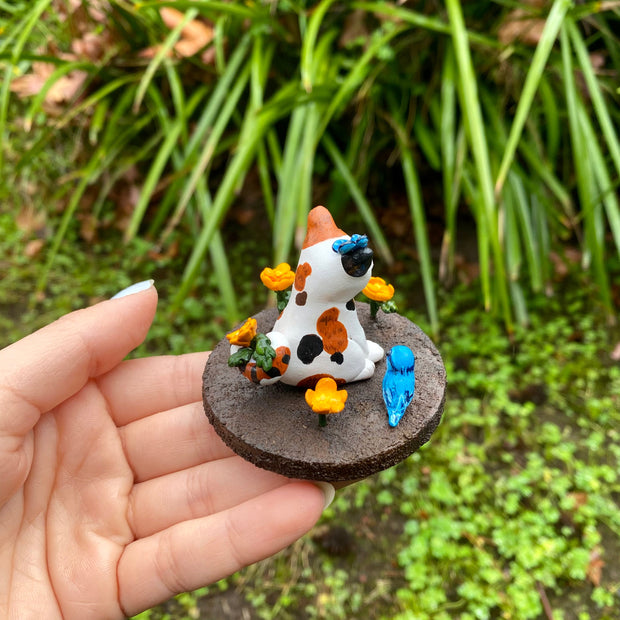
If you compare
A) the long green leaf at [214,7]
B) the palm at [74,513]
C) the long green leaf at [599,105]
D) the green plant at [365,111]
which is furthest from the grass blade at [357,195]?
the palm at [74,513]

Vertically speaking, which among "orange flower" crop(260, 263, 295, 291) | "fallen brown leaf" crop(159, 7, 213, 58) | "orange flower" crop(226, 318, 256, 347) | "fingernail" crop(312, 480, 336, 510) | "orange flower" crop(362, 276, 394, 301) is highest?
"fallen brown leaf" crop(159, 7, 213, 58)

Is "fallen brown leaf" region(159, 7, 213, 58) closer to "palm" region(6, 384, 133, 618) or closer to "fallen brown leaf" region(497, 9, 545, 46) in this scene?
"fallen brown leaf" region(497, 9, 545, 46)

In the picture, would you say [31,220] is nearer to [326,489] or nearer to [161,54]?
[161,54]

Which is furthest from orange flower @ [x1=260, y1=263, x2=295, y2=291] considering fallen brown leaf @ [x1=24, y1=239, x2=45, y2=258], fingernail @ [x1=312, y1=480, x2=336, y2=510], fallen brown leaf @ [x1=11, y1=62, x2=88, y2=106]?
fallen brown leaf @ [x1=24, y1=239, x2=45, y2=258]

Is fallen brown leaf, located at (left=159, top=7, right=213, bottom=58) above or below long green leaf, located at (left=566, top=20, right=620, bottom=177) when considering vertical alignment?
above

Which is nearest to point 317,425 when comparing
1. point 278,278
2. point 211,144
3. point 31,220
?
point 278,278

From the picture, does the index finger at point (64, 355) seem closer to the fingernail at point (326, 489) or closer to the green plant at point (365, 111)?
the green plant at point (365, 111)

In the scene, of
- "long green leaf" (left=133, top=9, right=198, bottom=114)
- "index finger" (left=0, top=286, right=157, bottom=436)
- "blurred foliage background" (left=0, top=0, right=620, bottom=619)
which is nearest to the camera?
"index finger" (left=0, top=286, right=157, bottom=436)
